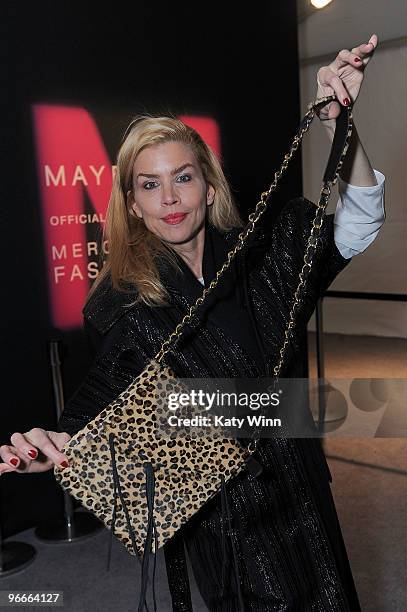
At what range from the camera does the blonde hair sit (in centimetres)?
119

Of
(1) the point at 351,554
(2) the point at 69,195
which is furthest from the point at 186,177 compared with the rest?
(1) the point at 351,554

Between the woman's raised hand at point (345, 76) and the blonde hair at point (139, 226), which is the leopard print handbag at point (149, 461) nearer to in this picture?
the woman's raised hand at point (345, 76)

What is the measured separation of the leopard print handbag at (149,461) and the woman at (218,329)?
16cm

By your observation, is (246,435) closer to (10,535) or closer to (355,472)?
(10,535)

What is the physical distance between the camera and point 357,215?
123 centimetres

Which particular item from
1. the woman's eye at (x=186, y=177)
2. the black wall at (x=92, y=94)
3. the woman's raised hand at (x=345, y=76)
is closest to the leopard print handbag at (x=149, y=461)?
the woman's raised hand at (x=345, y=76)

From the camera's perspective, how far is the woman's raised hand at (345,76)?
101cm

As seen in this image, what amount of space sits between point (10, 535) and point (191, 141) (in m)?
2.12

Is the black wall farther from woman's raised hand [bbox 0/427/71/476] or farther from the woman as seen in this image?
woman's raised hand [bbox 0/427/71/476]

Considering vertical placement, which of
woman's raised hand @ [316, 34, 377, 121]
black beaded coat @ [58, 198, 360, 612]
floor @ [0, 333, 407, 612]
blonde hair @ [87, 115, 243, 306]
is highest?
woman's raised hand @ [316, 34, 377, 121]

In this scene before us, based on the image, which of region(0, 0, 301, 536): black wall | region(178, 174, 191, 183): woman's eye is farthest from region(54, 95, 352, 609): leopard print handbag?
region(0, 0, 301, 536): black wall

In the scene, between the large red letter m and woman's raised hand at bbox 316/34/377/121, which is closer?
woman's raised hand at bbox 316/34/377/121

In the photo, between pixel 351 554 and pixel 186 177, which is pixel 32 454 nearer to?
pixel 186 177

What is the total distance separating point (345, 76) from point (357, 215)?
277 millimetres
